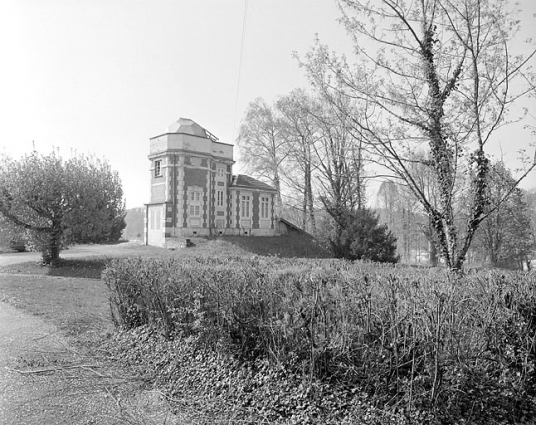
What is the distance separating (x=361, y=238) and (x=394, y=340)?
17.2 meters

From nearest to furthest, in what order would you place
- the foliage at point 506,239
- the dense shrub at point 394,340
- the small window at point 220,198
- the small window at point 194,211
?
the dense shrub at point 394,340 < the foliage at point 506,239 < the small window at point 194,211 < the small window at point 220,198

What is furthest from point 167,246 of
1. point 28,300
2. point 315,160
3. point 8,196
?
point 28,300

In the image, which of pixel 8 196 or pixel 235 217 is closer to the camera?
pixel 8 196

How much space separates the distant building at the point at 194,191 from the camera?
27.4 meters

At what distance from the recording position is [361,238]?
19875 mm

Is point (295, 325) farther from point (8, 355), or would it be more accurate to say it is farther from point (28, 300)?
point (28, 300)

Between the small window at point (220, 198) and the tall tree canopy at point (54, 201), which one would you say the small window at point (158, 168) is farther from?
the tall tree canopy at point (54, 201)

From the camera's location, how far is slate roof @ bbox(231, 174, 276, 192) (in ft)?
104

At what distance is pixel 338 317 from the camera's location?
3.54 meters

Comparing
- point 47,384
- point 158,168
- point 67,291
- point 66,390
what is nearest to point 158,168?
point 158,168

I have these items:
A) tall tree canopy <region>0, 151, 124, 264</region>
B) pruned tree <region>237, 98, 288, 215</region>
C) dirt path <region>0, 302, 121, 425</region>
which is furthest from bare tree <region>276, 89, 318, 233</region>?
dirt path <region>0, 302, 121, 425</region>

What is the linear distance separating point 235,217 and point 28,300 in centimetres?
2242

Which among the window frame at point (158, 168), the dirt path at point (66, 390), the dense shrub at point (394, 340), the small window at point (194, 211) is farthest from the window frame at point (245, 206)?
the dense shrub at point (394, 340)

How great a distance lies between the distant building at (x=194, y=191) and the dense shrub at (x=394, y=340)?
2376cm
